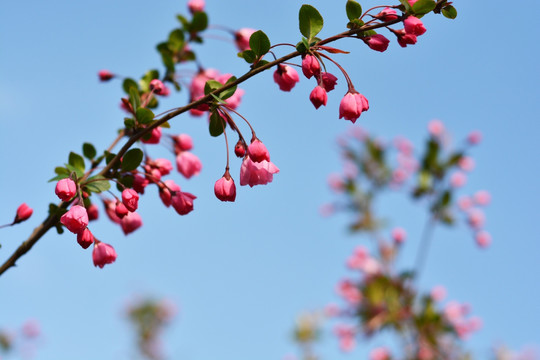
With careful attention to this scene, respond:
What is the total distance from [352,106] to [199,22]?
135 centimetres

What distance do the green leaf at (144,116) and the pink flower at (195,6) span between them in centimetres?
121

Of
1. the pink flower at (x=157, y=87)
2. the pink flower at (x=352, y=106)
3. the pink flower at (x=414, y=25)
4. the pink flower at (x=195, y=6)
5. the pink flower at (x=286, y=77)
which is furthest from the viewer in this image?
the pink flower at (x=195, y=6)

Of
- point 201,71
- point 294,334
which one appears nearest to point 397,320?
point 294,334

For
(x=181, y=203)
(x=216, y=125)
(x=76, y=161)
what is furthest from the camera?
(x=76, y=161)

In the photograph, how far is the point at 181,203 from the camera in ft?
5.38

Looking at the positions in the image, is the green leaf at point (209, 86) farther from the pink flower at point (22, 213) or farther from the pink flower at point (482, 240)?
the pink flower at point (482, 240)

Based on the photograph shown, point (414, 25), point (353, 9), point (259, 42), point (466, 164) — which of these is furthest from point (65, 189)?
point (466, 164)

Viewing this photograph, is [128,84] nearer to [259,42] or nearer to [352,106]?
[259,42]

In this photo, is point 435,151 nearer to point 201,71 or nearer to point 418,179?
point 418,179

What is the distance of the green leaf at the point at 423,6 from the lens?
4.38 feet

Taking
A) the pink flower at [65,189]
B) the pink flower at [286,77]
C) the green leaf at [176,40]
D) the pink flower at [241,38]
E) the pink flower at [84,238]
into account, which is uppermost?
the pink flower at [241,38]

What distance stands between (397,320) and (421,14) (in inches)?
192

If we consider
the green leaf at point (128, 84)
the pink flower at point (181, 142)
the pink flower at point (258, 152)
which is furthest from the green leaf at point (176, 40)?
the pink flower at point (258, 152)

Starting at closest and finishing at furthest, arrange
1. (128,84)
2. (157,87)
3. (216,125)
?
(216,125) < (157,87) < (128,84)
